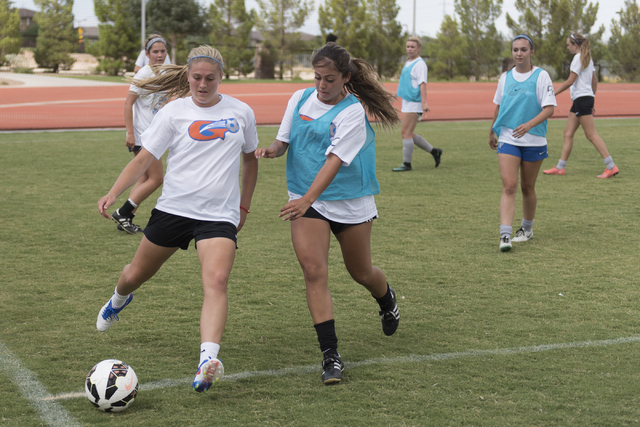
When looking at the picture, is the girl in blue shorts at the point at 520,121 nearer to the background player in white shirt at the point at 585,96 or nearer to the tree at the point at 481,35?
the background player in white shirt at the point at 585,96

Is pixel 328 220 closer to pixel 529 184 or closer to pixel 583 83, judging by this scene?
pixel 529 184

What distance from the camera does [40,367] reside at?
4.07m

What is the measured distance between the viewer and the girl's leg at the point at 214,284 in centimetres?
365

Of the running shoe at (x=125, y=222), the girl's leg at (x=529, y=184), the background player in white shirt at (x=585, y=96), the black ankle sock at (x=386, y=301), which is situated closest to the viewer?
the black ankle sock at (x=386, y=301)

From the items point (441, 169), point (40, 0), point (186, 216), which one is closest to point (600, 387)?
point (186, 216)

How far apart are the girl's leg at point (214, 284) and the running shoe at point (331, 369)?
638mm

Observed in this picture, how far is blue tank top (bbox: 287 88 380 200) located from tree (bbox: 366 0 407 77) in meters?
37.5

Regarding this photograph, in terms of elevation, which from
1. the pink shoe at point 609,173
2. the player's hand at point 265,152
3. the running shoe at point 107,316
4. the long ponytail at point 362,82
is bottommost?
the running shoe at point 107,316

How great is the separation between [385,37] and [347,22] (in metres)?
2.42

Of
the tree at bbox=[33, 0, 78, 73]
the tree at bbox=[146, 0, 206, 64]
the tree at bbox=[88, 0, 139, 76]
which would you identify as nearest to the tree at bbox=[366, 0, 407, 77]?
the tree at bbox=[146, 0, 206, 64]

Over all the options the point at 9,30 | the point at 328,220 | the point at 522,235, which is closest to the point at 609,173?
the point at 522,235

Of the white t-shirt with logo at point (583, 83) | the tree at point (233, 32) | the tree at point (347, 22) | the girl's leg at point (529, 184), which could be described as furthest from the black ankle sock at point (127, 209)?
the tree at point (347, 22)

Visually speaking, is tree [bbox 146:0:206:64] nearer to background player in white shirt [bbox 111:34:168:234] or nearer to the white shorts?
the white shorts

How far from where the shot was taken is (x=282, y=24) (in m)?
40.2
